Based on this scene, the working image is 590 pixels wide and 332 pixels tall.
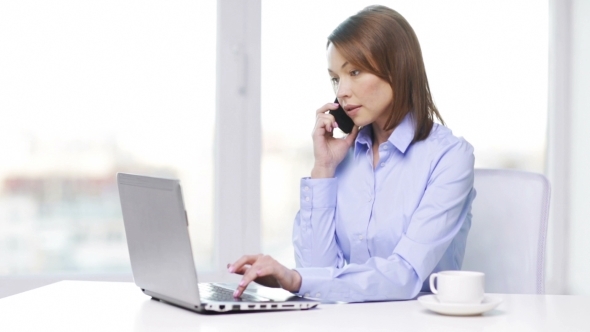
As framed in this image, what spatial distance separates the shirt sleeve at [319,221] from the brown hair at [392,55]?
0.24m

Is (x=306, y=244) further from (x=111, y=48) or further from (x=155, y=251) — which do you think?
(x=111, y=48)

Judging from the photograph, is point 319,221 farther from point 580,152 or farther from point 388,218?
point 580,152

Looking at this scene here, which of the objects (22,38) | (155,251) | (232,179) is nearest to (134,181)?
(155,251)

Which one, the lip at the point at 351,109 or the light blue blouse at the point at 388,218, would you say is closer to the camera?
the light blue blouse at the point at 388,218

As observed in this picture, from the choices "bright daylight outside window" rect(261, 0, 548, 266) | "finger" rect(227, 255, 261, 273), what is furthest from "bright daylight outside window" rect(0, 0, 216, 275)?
"finger" rect(227, 255, 261, 273)

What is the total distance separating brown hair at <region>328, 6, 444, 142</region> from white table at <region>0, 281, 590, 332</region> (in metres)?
0.56

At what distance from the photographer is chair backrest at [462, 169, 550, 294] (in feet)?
6.03

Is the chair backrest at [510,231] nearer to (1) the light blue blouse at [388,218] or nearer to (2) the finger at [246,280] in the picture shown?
(1) the light blue blouse at [388,218]

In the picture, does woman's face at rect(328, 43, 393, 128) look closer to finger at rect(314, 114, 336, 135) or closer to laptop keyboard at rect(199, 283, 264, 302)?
finger at rect(314, 114, 336, 135)

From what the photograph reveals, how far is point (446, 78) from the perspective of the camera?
3322 millimetres

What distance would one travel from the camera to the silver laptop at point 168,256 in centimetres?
127

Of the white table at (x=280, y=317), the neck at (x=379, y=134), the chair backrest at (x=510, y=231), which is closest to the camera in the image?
the white table at (x=280, y=317)

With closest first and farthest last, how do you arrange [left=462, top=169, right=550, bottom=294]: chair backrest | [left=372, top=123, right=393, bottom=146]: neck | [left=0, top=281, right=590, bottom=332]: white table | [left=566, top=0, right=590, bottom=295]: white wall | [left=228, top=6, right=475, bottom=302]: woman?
[left=0, top=281, right=590, bottom=332]: white table < [left=228, top=6, right=475, bottom=302]: woman < [left=462, top=169, right=550, bottom=294]: chair backrest < [left=372, top=123, right=393, bottom=146]: neck < [left=566, top=0, right=590, bottom=295]: white wall

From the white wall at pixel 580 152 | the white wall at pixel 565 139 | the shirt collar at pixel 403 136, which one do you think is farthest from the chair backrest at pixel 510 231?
the white wall at pixel 565 139
